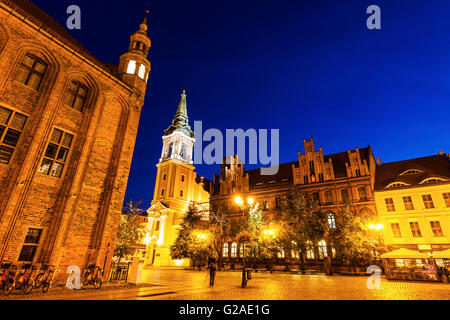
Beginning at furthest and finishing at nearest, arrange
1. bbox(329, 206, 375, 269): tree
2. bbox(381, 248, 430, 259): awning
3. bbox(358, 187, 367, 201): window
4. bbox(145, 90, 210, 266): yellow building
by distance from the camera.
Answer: bbox(145, 90, 210, 266): yellow building, bbox(358, 187, 367, 201): window, bbox(329, 206, 375, 269): tree, bbox(381, 248, 430, 259): awning

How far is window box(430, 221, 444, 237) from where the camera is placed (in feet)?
86.6

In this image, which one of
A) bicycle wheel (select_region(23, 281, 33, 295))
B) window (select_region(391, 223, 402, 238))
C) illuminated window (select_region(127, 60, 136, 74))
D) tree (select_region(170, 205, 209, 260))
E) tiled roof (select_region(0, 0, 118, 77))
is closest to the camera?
bicycle wheel (select_region(23, 281, 33, 295))

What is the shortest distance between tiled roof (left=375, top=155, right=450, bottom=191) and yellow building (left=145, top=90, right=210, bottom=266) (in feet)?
102

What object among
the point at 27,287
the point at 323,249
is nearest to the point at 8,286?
the point at 27,287

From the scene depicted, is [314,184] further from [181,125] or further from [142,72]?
[181,125]

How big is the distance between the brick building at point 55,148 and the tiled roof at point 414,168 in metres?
34.4

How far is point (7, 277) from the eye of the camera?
8766mm

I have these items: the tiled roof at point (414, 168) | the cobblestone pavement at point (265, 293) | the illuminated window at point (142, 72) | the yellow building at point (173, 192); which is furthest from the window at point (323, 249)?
the illuminated window at point (142, 72)

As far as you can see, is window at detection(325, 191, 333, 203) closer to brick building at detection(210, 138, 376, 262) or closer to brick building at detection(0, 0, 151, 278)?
brick building at detection(210, 138, 376, 262)

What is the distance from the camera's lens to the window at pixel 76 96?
14281 mm

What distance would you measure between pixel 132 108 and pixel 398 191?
3378 centimetres

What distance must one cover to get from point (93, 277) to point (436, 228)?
35174 mm

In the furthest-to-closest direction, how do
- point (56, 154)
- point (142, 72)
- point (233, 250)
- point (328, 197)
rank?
point (233, 250), point (328, 197), point (142, 72), point (56, 154)

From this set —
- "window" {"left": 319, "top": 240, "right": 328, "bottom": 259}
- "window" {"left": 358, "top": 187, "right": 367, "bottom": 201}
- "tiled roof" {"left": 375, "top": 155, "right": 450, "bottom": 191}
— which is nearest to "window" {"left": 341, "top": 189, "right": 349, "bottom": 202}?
"window" {"left": 358, "top": 187, "right": 367, "bottom": 201}
